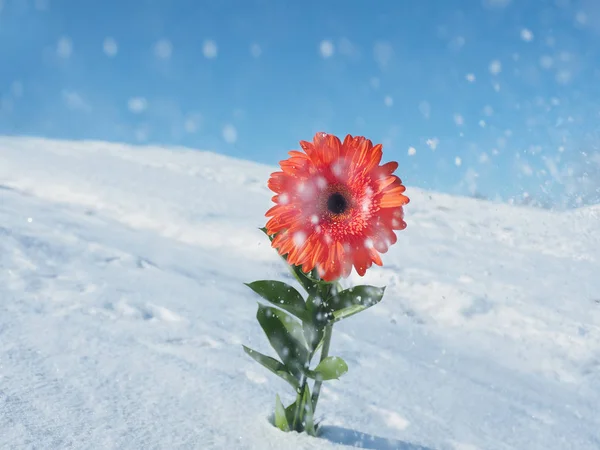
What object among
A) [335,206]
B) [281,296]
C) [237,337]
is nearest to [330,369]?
[281,296]

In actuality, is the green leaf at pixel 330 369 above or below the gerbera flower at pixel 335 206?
below

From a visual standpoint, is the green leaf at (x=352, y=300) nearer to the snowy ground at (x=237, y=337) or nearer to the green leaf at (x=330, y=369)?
the green leaf at (x=330, y=369)

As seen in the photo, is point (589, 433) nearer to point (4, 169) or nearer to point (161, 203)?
point (161, 203)

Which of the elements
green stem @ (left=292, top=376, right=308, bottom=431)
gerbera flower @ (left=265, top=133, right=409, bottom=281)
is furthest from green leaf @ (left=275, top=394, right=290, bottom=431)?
gerbera flower @ (left=265, top=133, right=409, bottom=281)

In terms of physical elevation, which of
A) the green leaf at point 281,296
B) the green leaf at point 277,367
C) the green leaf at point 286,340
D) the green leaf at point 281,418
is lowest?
the green leaf at point 281,418

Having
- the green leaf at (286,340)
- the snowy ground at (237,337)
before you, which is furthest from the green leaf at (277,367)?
the snowy ground at (237,337)

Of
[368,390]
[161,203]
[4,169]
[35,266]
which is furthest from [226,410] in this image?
[4,169]

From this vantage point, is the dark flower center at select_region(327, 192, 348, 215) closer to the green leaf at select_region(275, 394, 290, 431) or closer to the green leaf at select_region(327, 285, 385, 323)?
the green leaf at select_region(327, 285, 385, 323)
